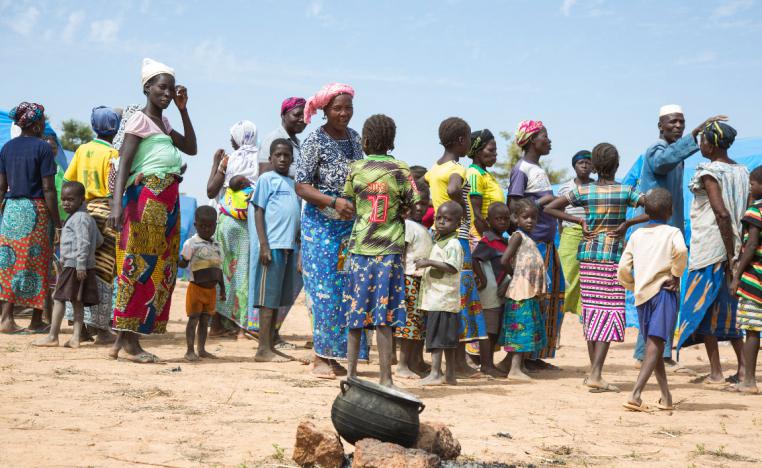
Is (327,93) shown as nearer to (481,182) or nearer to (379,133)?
(379,133)

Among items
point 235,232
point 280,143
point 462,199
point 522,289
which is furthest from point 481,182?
point 235,232

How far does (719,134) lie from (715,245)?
922 millimetres

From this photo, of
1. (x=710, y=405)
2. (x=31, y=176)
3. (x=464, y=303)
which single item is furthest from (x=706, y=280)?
(x=31, y=176)

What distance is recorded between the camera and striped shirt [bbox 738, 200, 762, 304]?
6.60m

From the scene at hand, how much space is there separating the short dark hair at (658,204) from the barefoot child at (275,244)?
3.39m

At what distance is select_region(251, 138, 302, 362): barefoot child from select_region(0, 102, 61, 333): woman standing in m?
2.70

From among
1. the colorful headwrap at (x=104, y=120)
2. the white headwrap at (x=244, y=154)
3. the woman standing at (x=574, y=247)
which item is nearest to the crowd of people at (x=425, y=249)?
the colorful headwrap at (x=104, y=120)

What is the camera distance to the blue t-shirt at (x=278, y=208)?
26.1 feet

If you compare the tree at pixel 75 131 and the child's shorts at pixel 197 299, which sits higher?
the tree at pixel 75 131

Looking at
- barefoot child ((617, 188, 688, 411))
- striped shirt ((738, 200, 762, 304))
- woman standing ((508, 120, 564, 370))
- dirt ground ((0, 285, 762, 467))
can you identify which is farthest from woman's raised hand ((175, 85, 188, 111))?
striped shirt ((738, 200, 762, 304))

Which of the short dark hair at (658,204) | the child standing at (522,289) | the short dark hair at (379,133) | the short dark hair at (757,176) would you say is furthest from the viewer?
the child standing at (522,289)

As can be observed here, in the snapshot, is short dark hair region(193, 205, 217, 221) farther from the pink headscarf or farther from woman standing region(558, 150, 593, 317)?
woman standing region(558, 150, 593, 317)

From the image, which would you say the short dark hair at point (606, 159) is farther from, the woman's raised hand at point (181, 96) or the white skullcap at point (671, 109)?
the woman's raised hand at point (181, 96)

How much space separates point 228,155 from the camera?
32.0 ft
